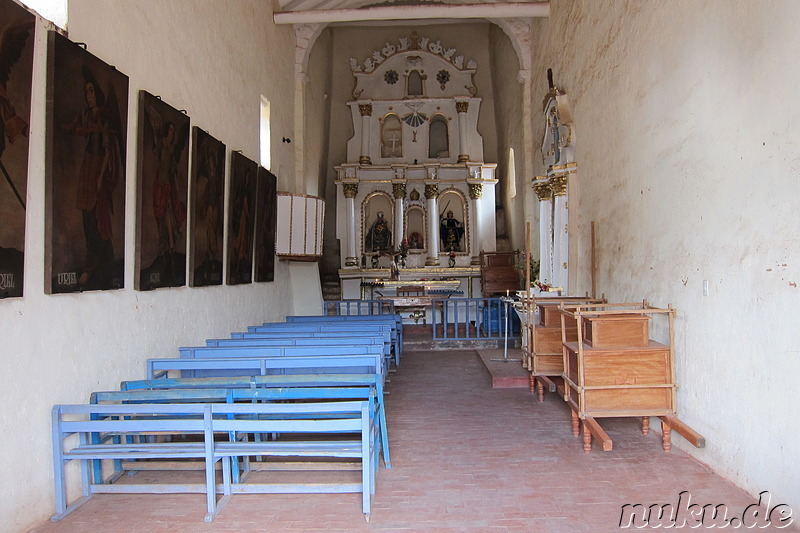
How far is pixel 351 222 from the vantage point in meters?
14.9

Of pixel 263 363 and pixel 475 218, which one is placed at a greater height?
pixel 475 218

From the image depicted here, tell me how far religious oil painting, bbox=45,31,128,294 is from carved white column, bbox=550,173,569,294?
18.8ft

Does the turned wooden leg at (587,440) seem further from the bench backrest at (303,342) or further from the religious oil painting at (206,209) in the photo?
the religious oil painting at (206,209)

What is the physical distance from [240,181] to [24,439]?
4678 mm

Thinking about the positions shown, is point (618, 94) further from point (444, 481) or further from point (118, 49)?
point (118, 49)

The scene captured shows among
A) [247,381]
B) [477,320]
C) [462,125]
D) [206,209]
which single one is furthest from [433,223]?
[247,381]

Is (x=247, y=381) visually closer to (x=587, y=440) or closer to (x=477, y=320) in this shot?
(x=587, y=440)

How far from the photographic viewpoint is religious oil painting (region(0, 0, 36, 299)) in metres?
2.99

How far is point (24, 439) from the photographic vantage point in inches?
126

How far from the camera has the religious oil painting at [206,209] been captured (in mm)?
5820

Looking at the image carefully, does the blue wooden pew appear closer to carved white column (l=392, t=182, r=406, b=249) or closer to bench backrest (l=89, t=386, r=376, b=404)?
bench backrest (l=89, t=386, r=376, b=404)

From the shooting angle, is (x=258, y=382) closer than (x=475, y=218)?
Yes

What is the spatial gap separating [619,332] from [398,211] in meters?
10.9

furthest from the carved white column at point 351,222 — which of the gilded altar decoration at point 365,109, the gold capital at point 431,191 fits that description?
the gilded altar decoration at point 365,109
